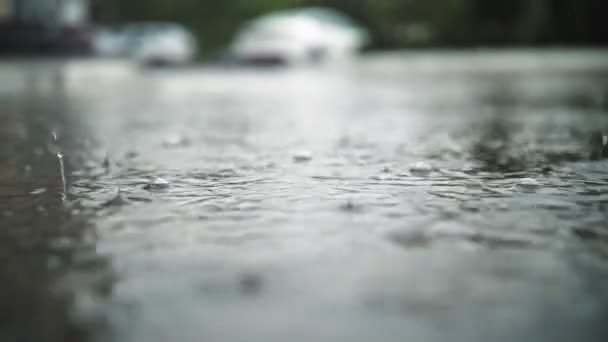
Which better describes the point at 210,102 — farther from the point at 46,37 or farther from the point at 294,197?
the point at 46,37

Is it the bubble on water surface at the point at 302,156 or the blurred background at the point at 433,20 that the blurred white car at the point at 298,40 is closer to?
the blurred background at the point at 433,20

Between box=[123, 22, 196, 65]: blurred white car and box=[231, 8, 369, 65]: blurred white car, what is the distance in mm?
1701

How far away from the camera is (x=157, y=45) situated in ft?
63.7

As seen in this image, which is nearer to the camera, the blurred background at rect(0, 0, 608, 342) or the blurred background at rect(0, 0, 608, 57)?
the blurred background at rect(0, 0, 608, 342)

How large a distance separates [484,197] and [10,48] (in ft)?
49.3

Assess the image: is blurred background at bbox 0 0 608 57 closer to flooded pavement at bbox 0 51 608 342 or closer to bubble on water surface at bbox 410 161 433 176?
flooded pavement at bbox 0 51 608 342

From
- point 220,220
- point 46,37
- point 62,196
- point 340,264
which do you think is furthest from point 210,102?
point 46,37

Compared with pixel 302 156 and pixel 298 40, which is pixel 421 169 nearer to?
pixel 302 156

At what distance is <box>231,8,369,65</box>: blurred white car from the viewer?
19.5m

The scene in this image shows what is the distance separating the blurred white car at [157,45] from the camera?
19266 millimetres

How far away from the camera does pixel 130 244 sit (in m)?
2.29

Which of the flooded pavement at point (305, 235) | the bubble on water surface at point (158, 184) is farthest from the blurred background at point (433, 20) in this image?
the bubble on water surface at point (158, 184)

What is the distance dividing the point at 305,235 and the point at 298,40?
2070 centimetres

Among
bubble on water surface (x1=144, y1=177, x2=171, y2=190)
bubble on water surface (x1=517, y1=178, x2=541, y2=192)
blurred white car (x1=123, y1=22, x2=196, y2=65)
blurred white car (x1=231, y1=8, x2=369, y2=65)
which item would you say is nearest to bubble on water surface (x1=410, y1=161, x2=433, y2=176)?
bubble on water surface (x1=517, y1=178, x2=541, y2=192)
